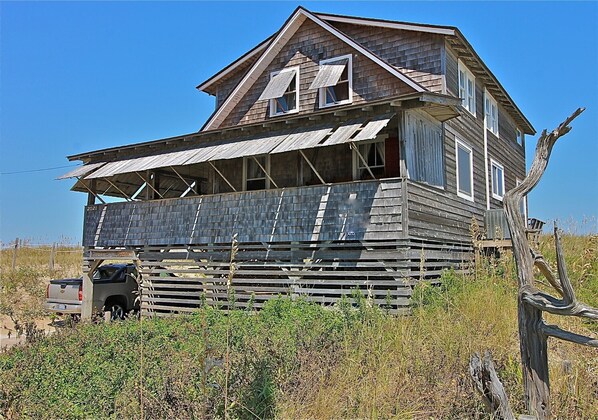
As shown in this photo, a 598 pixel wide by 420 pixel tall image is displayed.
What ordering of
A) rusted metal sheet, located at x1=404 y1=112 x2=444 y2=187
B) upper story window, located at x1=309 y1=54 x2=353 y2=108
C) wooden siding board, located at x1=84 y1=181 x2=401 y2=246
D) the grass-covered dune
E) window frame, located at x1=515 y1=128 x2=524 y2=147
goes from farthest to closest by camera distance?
window frame, located at x1=515 y1=128 x2=524 y2=147 < upper story window, located at x1=309 y1=54 x2=353 y2=108 < rusted metal sheet, located at x1=404 y1=112 x2=444 y2=187 < wooden siding board, located at x1=84 y1=181 x2=401 y2=246 < the grass-covered dune

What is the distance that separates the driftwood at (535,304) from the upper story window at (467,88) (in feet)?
41.5

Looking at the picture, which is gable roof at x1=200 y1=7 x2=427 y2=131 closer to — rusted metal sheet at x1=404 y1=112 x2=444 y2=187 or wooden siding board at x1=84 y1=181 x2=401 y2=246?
rusted metal sheet at x1=404 y1=112 x2=444 y2=187

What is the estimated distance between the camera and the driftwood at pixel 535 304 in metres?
3.62

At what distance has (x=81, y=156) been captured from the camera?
17234 millimetres

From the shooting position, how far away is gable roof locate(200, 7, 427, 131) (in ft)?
50.0

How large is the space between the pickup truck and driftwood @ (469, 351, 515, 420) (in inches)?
487

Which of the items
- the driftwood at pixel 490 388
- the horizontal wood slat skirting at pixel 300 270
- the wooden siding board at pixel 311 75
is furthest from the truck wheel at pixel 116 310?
the driftwood at pixel 490 388

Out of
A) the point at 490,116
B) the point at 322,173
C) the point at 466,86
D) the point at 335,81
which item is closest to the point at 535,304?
the point at 322,173

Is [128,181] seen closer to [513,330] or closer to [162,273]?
[162,273]

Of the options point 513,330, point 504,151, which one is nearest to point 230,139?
point 513,330

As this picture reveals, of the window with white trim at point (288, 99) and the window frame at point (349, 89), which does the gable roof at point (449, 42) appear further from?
the window with white trim at point (288, 99)

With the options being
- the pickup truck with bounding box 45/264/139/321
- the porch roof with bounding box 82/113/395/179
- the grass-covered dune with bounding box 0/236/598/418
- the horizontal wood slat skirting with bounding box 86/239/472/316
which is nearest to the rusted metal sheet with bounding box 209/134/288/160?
the porch roof with bounding box 82/113/395/179

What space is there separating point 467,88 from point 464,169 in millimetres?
3030

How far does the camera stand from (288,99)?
1738 centimetres
